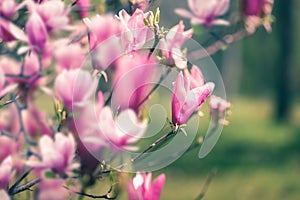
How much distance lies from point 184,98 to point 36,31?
0.40 m

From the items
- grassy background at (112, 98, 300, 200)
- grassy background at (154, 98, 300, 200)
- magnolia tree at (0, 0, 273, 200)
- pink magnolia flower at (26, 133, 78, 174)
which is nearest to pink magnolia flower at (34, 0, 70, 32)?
magnolia tree at (0, 0, 273, 200)

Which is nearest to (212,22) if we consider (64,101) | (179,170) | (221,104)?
(221,104)

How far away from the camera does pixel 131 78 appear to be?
4.91ft

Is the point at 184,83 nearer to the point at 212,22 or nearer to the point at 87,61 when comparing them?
the point at 87,61

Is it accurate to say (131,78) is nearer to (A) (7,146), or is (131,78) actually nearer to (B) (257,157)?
(A) (7,146)

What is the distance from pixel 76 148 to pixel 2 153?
27cm

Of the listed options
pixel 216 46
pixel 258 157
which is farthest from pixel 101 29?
pixel 258 157

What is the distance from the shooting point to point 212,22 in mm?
1957

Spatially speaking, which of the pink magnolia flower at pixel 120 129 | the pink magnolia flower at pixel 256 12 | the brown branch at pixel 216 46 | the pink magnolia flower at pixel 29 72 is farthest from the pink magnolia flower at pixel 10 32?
the pink magnolia flower at pixel 256 12

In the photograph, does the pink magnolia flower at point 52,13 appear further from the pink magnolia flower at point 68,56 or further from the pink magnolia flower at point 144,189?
the pink magnolia flower at point 144,189

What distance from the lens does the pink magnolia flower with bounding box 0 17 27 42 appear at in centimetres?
163

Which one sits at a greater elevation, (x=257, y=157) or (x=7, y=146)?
(x=7, y=146)

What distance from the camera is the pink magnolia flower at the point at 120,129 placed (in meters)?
1.40

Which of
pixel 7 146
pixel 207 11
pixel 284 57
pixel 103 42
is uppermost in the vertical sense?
pixel 103 42
